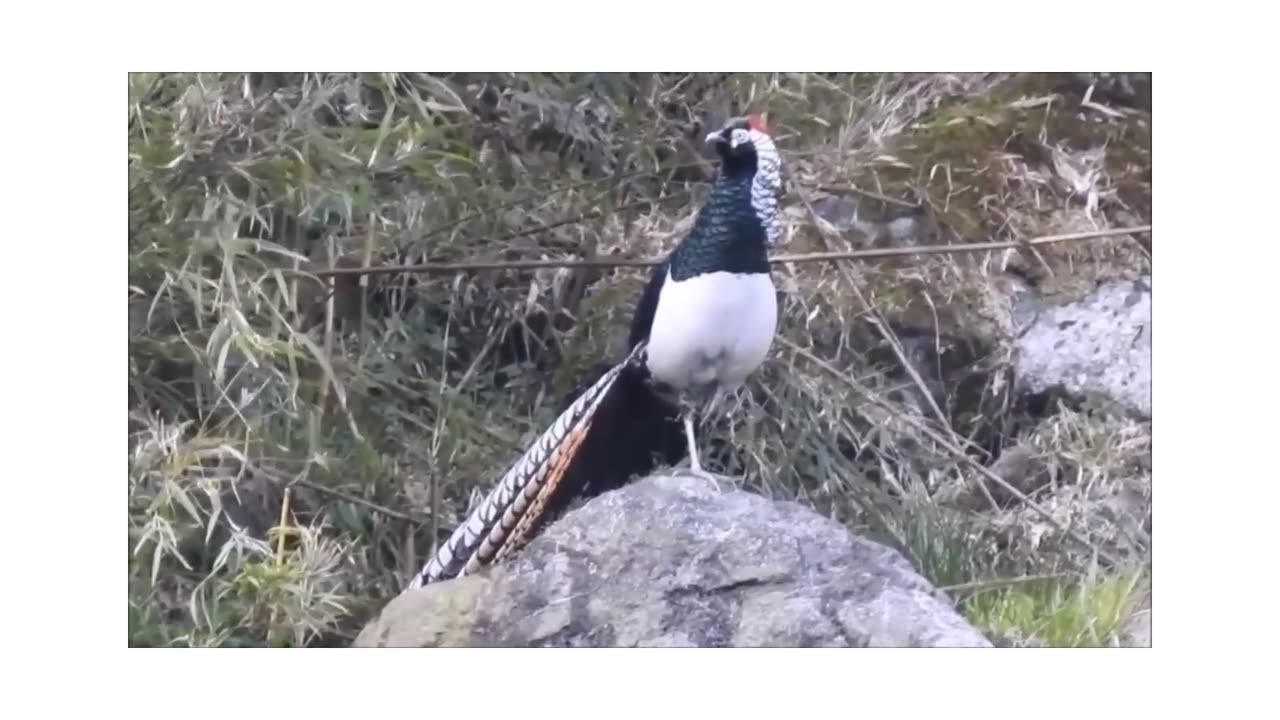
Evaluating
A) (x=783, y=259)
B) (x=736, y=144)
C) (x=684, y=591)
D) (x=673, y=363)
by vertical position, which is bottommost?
(x=684, y=591)

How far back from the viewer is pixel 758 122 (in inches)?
71.0

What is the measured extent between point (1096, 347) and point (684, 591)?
1.85 feet

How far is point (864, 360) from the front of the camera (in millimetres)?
1853

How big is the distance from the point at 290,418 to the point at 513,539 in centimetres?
29

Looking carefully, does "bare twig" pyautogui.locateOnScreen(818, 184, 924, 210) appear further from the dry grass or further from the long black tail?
the long black tail

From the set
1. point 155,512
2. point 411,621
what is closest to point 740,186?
point 411,621

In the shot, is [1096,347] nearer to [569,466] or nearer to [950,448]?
[950,448]

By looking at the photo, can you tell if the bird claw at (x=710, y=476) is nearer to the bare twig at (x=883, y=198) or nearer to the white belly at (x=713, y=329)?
the white belly at (x=713, y=329)

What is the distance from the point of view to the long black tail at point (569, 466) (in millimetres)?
1809

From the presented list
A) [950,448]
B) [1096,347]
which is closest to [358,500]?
[950,448]

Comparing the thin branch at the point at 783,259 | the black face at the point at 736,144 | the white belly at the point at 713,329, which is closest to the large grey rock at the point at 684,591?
the white belly at the point at 713,329

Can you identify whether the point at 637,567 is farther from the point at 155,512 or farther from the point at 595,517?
the point at 155,512

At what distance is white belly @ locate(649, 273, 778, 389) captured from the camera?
5.85 ft

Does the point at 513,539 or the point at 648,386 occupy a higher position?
the point at 648,386
